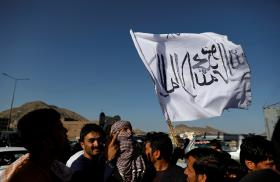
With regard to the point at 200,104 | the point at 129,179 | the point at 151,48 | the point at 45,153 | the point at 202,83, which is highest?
the point at 151,48

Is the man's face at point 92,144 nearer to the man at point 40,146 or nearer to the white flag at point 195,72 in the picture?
the man at point 40,146

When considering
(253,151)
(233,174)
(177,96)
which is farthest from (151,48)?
(253,151)

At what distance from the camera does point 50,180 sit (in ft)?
6.94

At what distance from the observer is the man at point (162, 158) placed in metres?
3.30

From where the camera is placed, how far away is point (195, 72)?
5625 mm

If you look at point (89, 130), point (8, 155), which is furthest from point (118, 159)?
point (8, 155)

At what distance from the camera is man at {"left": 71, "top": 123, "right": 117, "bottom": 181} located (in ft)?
9.18

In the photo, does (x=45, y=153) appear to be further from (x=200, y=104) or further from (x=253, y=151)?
(x=200, y=104)

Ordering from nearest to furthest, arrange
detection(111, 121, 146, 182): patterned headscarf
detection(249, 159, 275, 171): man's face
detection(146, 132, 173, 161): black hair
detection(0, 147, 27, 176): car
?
detection(249, 159, 275, 171): man's face < detection(111, 121, 146, 182): patterned headscarf < detection(146, 132, 173, 161): black hair < detection(0, 147, 27, 176): car

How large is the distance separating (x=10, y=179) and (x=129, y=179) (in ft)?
Result: 4.39

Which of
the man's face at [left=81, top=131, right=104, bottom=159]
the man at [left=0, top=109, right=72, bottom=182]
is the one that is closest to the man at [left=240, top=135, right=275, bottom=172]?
the man's face at [left=81, top=131, right=104, bottom=159]

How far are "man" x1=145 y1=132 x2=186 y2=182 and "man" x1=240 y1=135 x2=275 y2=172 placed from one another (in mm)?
718

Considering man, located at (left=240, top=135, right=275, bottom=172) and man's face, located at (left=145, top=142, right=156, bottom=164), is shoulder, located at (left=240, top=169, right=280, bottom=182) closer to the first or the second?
man, located at (left=240, top=135, right=275, bottom=172)

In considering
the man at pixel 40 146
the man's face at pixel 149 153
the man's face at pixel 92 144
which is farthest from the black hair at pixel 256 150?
the man at pixel 40 146
